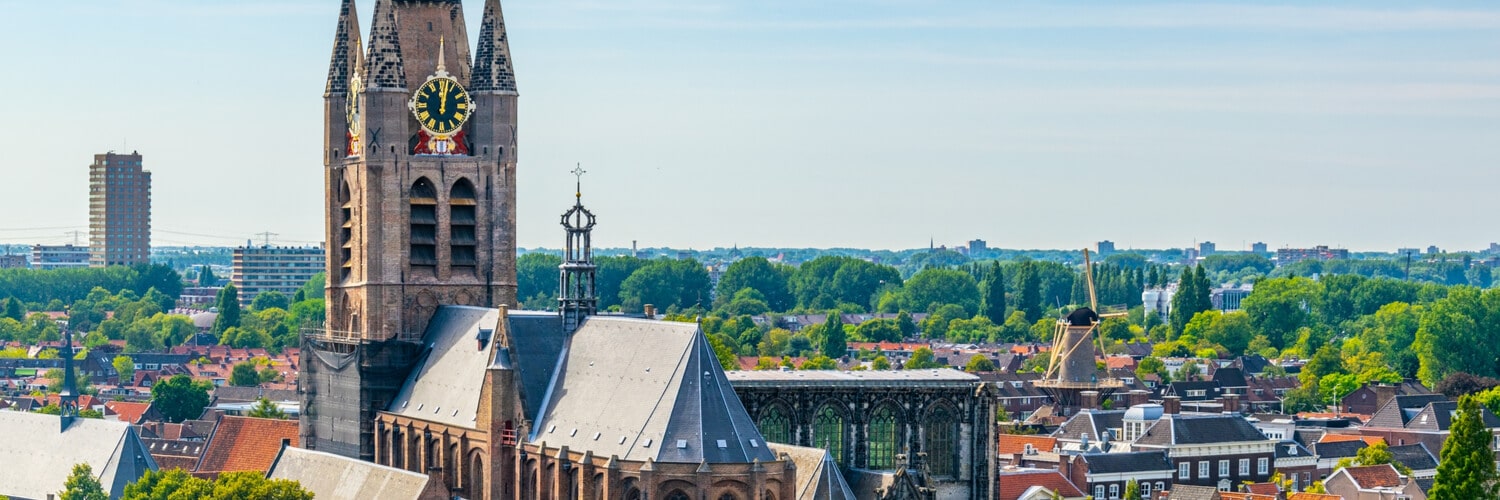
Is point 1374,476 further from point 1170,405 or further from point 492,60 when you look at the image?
point 492,60

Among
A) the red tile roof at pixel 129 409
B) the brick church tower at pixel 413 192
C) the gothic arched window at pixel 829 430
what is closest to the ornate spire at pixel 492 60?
the brick church tower at pixel 413 192

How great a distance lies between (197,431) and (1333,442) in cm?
6773

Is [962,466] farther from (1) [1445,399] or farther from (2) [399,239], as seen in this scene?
(1) [1445,399]

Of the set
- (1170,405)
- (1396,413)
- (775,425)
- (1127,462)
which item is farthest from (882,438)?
(1396,413)

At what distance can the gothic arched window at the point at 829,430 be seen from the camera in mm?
107375

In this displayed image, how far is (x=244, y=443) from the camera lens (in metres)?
139

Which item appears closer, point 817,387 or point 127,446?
point 817,387

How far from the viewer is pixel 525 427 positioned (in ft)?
326

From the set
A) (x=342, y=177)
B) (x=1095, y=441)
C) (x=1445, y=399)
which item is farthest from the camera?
(x=1445, y=399)

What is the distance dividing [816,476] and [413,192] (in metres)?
25.9

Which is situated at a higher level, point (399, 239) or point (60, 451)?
point (399, 239)

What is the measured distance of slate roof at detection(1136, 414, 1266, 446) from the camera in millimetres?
150950

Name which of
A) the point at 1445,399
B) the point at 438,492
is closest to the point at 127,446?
the point at 438,492

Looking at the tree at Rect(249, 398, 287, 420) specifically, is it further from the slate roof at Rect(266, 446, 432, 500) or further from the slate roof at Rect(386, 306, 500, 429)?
the slate roof at Rect(386, 306, 500, 429)
